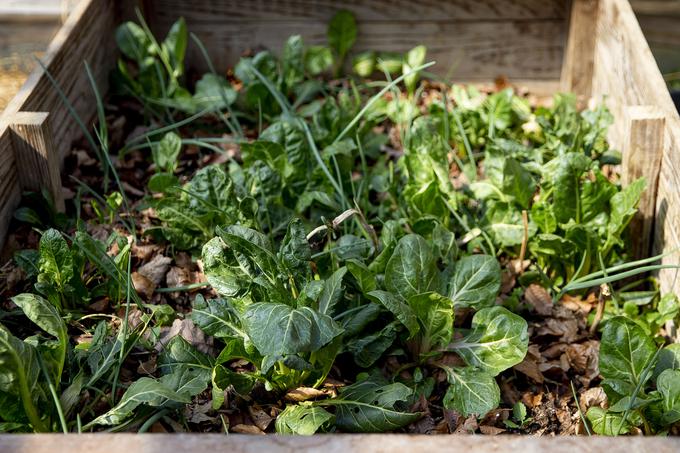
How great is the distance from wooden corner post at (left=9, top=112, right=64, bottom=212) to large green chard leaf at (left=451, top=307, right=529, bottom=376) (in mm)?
1280

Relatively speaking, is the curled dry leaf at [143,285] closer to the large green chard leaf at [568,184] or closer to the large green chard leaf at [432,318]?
the large green chard leaf at [432,318]

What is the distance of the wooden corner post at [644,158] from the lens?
257cm

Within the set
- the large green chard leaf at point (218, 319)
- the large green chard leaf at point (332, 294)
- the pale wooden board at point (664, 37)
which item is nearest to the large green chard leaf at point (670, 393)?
the large green chard leaf at point (332, 294)

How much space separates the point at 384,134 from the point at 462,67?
24.2 inches

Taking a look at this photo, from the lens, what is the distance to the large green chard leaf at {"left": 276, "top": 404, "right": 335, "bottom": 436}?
1981 millimetres

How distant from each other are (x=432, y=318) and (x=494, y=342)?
0.57 ft

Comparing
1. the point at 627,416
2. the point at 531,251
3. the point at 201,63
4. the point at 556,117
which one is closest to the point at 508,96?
the point at 556,117

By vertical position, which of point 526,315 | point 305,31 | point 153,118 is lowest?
point 526,315

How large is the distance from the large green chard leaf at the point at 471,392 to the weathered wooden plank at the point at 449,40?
1789mm

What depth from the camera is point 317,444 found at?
1567 millimetres

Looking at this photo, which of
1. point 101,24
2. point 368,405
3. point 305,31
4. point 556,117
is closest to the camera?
point 368,405

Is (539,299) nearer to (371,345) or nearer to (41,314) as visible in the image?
(371,345)

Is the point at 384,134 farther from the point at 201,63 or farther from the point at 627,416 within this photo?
the point at 627,416

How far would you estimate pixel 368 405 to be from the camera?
2057 mm
